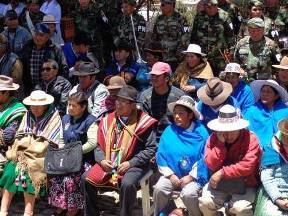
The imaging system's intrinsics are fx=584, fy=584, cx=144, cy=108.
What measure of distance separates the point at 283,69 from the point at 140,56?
2.28 m

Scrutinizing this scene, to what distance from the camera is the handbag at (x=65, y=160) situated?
6.05 metres

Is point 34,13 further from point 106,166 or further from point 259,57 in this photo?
point 106,166

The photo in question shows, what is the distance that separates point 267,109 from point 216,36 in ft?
7.74

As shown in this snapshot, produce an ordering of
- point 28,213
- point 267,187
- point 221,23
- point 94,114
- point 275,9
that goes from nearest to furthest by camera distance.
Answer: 1. point 267,187
2. point 28,213
3. point 94,114
4. point 221,23
5. point 275,9

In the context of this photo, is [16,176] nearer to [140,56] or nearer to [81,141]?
[81,141]

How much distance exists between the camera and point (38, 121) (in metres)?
6.33

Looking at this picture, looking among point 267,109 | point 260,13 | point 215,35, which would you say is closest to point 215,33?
point 215,35

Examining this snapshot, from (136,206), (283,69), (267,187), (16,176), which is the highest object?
(283,69)

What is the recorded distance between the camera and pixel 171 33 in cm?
834

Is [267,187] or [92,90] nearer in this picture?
[267,187]

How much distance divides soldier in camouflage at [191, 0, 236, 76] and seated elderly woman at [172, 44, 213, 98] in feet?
3.56

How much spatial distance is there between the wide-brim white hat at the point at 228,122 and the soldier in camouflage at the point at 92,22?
12.1 feet

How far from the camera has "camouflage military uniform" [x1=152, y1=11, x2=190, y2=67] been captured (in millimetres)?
8312

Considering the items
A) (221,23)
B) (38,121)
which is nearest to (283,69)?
(221,23)
